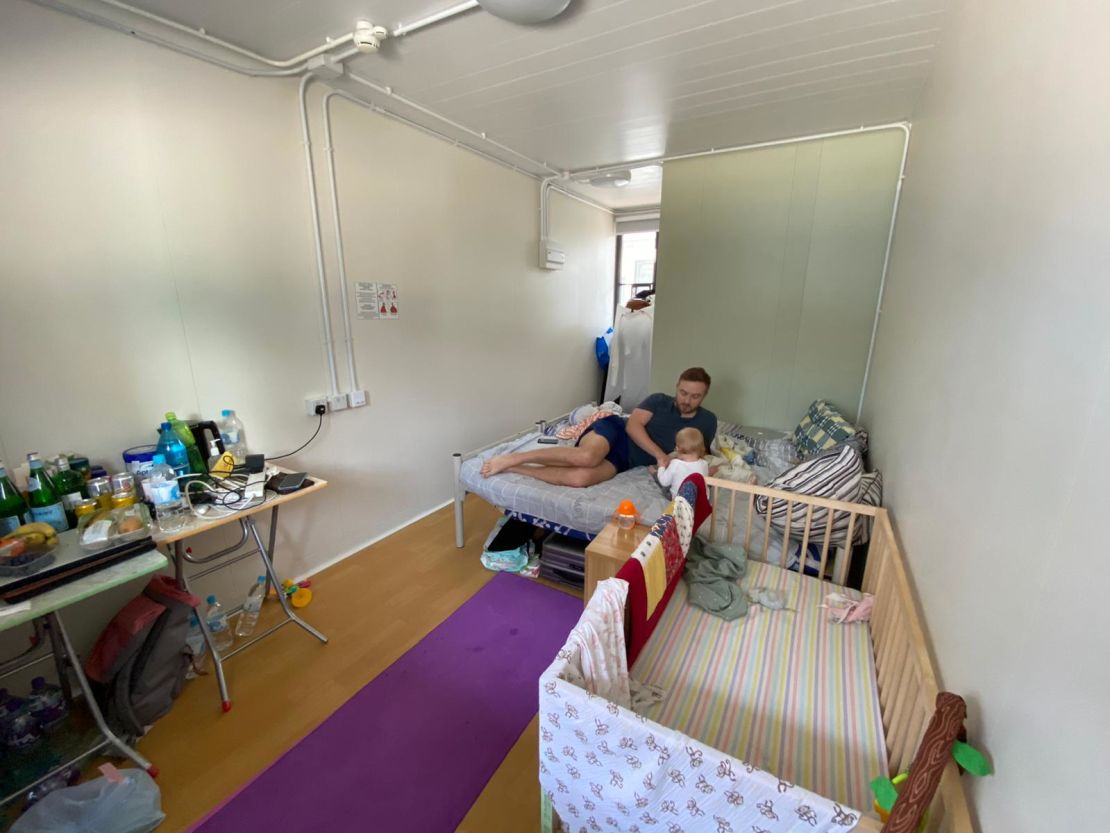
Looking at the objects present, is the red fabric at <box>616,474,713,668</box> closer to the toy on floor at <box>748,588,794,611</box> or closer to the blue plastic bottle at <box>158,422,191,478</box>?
the toy on floor at <box>748,588,794,611</box>

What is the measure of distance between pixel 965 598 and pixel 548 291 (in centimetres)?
365

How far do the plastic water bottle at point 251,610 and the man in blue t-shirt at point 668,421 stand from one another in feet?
6.87

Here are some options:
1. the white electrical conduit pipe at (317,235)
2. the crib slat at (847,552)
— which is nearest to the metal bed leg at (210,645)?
the white electrical conduit pipe at (317,235)

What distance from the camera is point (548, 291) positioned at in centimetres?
405

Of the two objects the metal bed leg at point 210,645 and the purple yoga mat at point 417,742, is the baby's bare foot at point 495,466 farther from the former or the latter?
the metal bed leg at point 210,645

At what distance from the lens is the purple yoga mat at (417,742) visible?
1.34 m

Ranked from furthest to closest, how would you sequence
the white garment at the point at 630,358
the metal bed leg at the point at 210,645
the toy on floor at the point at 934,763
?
the white garment at the point at 630,358
the metal bed leg at the point at 210,645
the toy on floor at the point at 934,763

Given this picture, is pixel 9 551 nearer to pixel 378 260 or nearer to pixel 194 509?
pixel 194 509

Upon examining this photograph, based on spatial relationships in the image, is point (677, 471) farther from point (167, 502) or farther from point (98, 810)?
point (98, 810)

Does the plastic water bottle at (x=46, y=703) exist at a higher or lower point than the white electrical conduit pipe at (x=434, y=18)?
lower

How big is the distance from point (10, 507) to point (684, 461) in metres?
2.56

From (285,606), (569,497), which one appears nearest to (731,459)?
(569,497)

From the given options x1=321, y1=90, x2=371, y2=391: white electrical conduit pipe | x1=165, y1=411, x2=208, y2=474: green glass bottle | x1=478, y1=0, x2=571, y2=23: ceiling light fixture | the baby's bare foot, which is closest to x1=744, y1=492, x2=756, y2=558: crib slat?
the baby's bare foot

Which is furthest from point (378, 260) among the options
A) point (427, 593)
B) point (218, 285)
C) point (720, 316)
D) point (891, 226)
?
point (891, 226)
